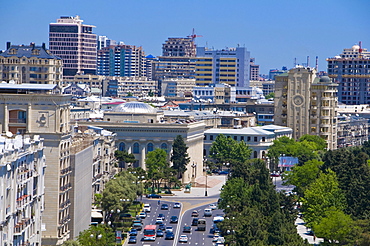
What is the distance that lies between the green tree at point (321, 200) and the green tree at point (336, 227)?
223 inches

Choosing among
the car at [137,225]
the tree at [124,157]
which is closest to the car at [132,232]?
the car at [137,225]

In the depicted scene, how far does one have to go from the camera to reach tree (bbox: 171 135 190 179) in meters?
195

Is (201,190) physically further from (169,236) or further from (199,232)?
(169,236)

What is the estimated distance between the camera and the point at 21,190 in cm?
9131

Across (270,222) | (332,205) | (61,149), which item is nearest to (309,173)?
(332,205)

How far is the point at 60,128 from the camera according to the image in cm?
10825

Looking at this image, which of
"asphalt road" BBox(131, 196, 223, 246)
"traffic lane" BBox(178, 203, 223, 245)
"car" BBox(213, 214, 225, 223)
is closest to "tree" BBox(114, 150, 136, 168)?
"asphalt road" BBox(131, 196, 223, 246)

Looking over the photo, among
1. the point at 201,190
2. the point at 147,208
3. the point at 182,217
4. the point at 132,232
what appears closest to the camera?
the point at 132,232

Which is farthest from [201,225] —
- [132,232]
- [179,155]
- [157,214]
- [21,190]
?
[21,190]

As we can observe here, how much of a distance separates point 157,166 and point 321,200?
60180 millimetres

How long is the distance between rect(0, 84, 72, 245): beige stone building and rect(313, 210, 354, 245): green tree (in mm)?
27369

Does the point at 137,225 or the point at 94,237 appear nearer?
the point at 94,237

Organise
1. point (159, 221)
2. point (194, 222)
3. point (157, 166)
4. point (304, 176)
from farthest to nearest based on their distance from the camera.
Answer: point (157, 166), point (304, 176), point (194, 222), point (159, 221)

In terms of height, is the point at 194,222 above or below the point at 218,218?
below
